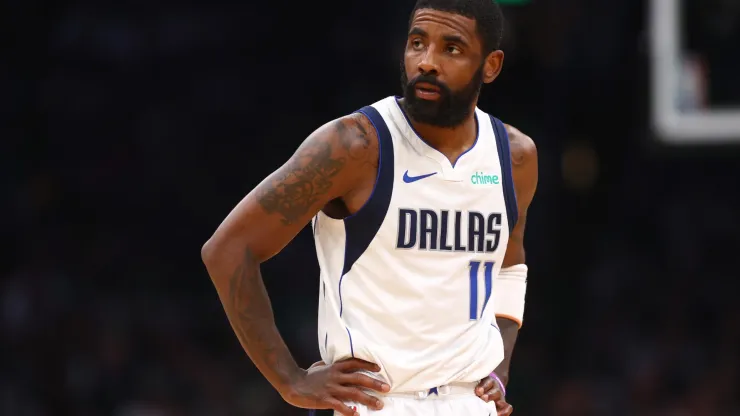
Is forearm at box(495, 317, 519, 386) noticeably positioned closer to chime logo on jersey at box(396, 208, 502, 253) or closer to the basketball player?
the basketball player

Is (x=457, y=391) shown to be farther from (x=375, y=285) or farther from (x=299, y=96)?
(x=299, y=96)

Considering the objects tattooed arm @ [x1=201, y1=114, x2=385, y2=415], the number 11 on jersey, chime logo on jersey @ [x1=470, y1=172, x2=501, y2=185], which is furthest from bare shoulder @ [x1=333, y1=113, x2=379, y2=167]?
the number 11 on jersey

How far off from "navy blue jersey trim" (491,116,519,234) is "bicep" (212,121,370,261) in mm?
532

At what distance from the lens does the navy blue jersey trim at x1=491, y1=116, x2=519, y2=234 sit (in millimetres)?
3382

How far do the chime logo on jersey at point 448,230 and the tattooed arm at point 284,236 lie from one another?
18cm

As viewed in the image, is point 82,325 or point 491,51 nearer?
point 491,51

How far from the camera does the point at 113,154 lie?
9773 millimetres

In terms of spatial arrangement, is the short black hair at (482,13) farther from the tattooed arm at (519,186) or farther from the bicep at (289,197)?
the bicep at (289,197)

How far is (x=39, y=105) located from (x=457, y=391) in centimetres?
736

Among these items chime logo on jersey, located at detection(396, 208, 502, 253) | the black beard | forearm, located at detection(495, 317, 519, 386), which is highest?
the black beard

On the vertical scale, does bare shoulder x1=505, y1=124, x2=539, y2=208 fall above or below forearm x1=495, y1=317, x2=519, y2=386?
above

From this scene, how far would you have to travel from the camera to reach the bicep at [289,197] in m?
3.08

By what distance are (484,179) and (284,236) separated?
0.63 meters

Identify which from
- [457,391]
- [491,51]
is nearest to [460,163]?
[491,51]
